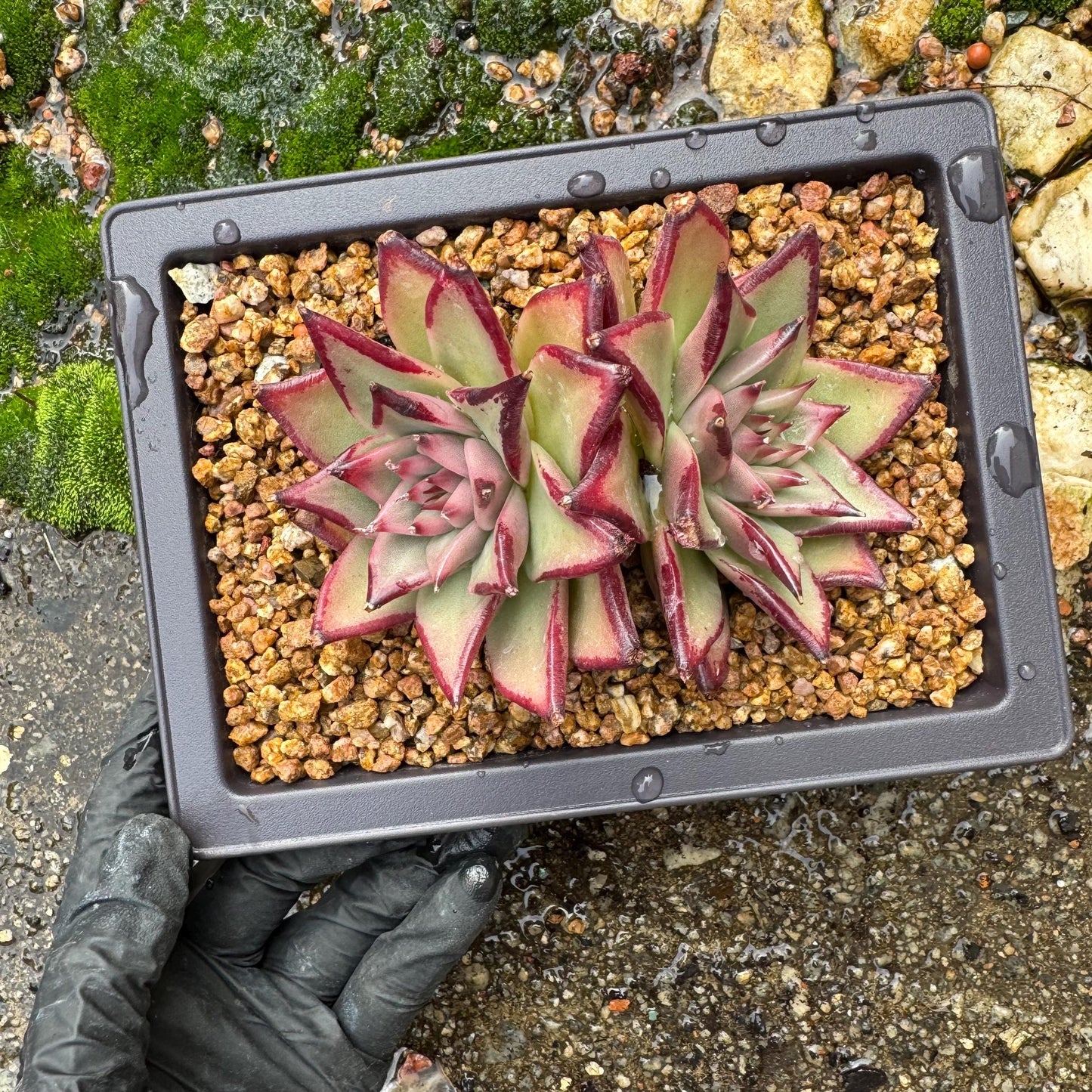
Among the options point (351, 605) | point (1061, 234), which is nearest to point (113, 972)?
point (351, 605)

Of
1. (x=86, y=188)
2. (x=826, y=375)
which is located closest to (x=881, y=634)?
(x=826, y=375)

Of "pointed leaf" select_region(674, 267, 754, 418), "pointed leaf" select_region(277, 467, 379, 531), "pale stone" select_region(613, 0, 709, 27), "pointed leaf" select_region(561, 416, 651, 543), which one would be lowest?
"pointed leaf" select_region(561, 416, 651, 543)

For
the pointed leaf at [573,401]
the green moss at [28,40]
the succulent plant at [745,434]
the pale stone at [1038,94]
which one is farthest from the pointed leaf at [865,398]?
the green moss at [28,40]

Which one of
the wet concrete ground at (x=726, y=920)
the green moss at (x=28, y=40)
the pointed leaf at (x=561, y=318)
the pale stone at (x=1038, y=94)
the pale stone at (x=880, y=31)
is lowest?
the wet concrete ground at (x=726, y=920)

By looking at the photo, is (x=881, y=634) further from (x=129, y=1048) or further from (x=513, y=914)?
(x=129, y=1048)

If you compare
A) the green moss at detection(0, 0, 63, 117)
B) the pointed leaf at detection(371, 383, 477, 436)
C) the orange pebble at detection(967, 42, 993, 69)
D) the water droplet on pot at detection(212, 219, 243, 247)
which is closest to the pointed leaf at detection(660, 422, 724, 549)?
the pointed leaf at detection(371, 383, 477, 436)

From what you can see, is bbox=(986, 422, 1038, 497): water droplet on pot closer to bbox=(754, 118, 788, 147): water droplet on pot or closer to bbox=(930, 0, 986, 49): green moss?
bbox=(754, 118, 788, 147): water droplet on pot

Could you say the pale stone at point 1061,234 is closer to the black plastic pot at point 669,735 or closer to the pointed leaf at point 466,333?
the black plastic pot at point 669,735
